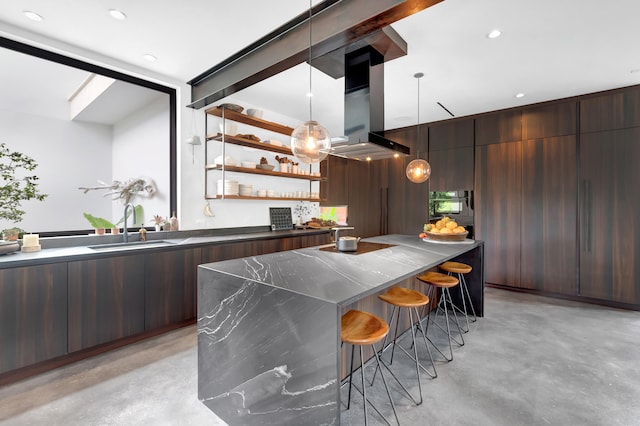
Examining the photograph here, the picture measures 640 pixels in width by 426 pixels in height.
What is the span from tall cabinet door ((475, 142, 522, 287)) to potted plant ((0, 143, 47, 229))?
5.53 meters

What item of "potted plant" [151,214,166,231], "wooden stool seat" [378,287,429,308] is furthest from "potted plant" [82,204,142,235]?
"wooden stool seat" [378,287,429,308]

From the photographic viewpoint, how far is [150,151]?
359cm

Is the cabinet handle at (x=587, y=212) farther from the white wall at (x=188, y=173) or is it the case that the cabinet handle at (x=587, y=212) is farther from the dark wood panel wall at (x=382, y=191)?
the white wall at (x=188, y=173)

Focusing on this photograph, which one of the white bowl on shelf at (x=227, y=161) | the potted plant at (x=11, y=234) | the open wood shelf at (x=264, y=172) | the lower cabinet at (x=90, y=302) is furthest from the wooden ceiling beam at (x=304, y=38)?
the potted plant at (x=11, y=234)

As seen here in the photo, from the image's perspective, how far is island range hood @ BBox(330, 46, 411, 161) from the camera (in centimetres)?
268

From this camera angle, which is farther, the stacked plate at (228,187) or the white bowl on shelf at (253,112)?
the white bowl on shelf at (253,112)

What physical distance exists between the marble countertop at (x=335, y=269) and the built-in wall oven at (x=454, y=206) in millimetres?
2470

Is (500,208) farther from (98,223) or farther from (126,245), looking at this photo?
(98,223)

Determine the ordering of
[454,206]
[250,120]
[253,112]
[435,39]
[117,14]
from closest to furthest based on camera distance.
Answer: [117,14], [435,39], [253,112], [250,120], [454,206]

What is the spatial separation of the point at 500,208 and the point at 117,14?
5.21 m

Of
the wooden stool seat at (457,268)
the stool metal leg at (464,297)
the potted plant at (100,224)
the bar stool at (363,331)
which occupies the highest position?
the potted plant at (100,224)

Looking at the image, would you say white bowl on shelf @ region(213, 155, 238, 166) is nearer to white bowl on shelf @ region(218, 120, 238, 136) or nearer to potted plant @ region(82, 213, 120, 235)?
white bowl on shelf @ region(218, 120, 238, 136)

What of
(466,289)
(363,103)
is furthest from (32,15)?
→ (466,289)

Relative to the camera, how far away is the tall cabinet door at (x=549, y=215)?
3.97 meters
